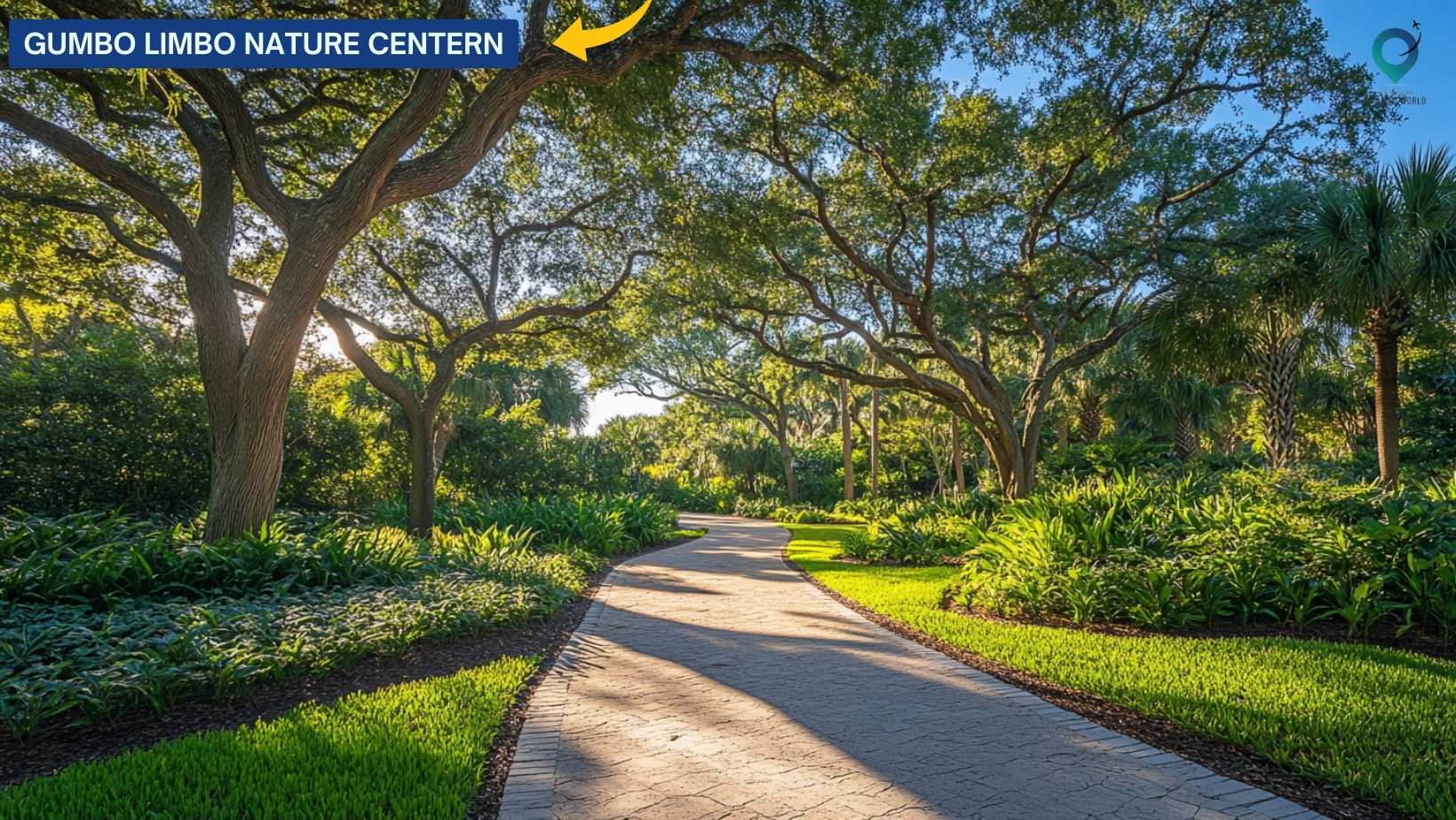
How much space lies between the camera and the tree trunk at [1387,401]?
8.24 meters

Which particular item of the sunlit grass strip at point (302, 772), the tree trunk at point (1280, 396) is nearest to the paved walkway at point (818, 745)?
the sunlit grass strip at point (302, 772)

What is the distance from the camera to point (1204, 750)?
338 cm

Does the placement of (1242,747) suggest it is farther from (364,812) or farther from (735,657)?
(364,812)

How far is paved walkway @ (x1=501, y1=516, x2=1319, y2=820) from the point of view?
2.79 meters

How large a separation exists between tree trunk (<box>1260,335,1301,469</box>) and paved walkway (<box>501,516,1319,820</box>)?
1230 cm

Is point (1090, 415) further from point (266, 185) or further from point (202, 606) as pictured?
point (202, 606)

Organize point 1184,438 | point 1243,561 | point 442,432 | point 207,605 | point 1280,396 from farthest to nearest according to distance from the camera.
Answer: point 1184,438
point 442,432
point 1280,396
point 1243,561
point 207,605

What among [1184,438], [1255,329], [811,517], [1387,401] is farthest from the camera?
[811,517]

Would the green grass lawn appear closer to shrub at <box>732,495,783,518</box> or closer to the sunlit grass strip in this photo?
the sunlit grass strip

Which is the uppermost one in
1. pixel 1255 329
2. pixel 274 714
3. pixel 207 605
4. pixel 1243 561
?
pixel 1255 329

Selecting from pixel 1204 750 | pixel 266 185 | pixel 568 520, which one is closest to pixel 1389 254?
pixel 1204 750

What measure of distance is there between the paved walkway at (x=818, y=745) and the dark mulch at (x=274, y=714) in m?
0.13

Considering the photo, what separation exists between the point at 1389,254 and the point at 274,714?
1258 cm

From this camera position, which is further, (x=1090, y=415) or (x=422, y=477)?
(x=1090, y=415)
